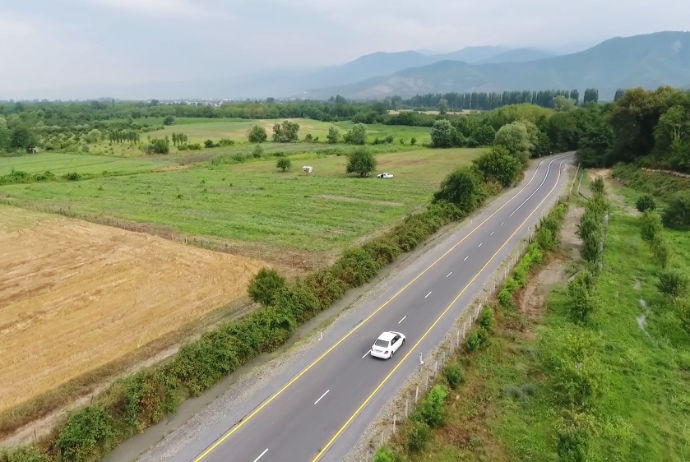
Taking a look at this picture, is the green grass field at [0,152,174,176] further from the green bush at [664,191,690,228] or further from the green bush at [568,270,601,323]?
the green bush at [664,191,690,228]

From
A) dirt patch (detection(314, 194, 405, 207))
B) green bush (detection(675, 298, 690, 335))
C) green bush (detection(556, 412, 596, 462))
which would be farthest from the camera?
dirt patch (detection(314, 194, 405, 207))

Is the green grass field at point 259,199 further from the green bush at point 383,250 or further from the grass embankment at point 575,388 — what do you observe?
the grass embankment at point 575,388

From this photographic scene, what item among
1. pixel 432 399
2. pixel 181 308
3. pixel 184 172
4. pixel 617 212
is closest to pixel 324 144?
pixel 184 172

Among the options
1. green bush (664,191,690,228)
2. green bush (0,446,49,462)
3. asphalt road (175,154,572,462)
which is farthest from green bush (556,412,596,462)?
green bush (664,191,690,228)

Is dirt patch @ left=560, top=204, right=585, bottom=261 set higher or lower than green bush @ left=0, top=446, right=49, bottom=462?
lower

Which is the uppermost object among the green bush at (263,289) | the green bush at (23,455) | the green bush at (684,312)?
the green bush at (263,289)

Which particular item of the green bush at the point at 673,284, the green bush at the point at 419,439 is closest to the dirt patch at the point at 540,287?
the green bush at the point at 673,284
